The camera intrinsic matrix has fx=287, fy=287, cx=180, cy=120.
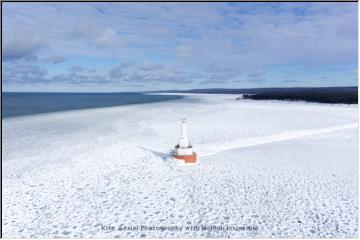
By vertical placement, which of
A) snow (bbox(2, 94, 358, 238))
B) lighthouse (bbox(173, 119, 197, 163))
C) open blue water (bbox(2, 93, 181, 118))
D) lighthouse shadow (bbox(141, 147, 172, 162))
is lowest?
snow (bbox(2, 94, 358, 238))

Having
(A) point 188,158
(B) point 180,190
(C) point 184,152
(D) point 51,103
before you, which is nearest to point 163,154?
(C) point 184,152

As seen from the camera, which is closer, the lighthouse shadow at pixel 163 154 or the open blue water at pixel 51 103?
the lighthouse shadow at pixel 163 154

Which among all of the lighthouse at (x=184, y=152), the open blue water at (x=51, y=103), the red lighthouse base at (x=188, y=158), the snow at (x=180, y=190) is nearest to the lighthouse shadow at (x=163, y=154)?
the snow at (x=180, y=190)

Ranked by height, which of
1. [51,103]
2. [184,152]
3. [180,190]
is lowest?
[180,190]

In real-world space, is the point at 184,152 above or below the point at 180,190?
above

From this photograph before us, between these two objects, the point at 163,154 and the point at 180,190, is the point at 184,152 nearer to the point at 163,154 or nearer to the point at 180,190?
the point at 163,154

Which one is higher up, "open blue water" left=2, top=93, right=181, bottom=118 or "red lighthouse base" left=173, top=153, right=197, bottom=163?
"open blue water" left=2, top=93, right=181, bottom=118

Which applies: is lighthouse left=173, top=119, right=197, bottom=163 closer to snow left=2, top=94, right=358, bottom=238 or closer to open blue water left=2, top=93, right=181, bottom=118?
snow left=2, top=94, right=358, bottom=238

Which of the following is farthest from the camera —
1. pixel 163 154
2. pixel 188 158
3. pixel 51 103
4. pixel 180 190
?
pixel 51 103

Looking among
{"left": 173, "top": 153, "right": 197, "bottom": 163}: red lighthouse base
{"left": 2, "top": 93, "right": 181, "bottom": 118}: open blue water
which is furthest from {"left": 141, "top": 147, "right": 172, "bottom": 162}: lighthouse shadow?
{"left": 2, "top": 93, "right": 181, "bottom": 118}: open blue water

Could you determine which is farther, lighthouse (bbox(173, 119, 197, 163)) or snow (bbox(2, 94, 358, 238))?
lighthouse (bbox(173, 119, 197, 163))

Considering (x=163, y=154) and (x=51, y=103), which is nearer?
(x=163, y=154)

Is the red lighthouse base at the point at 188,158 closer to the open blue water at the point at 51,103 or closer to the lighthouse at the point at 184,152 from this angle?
the lighthouse at the point at 184,152

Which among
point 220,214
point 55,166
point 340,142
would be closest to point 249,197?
point 220,214
